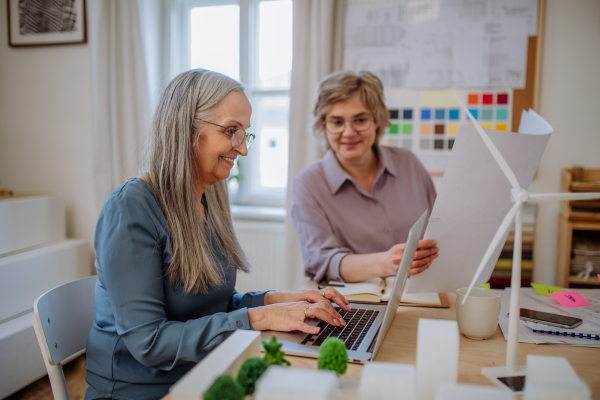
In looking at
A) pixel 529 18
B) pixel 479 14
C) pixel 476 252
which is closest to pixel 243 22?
pixel 479 14

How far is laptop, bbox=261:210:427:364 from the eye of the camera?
0.89 m

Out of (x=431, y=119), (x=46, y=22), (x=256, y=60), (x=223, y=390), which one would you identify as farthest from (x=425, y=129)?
(x=46, y=22)

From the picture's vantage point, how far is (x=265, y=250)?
9.91ft

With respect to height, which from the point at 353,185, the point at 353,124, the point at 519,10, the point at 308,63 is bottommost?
the point at 353,185

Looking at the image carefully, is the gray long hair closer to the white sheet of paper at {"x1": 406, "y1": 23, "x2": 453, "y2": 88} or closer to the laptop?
the laptop

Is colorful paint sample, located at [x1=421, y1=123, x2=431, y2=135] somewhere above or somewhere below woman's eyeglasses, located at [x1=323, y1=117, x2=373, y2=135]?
above

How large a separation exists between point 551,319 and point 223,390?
865 mm

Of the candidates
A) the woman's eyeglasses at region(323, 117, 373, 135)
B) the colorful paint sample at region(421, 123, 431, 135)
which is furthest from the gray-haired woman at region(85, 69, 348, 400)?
the colorful paint sample at region(421, 123, 431, 135)

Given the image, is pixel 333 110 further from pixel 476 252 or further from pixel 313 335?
pixel 313 335

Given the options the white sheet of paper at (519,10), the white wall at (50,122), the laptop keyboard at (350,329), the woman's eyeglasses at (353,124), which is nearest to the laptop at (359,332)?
the laptop keyboard at (350,329)

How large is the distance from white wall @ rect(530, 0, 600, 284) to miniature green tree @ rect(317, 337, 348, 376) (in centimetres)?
236

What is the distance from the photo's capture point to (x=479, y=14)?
2.65m

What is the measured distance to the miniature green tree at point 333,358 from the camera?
0.69m

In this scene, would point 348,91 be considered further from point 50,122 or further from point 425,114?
point 50,122
